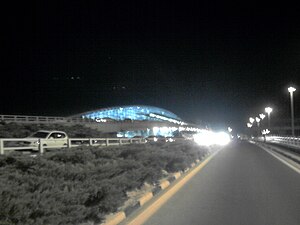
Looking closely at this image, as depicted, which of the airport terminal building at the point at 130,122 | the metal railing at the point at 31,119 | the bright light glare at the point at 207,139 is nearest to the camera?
the bright light glare at the point at 207,139

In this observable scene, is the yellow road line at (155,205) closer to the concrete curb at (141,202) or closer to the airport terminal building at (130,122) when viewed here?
the concrete curb at (141,202)

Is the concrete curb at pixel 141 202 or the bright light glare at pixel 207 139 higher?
the bright light glare at pixel 207 139

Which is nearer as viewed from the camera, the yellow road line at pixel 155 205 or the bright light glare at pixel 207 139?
the yellow road line at pixel 155 205

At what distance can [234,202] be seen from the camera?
481 inches

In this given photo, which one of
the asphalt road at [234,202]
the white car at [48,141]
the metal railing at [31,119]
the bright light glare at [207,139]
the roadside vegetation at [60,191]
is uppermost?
the metal railing at [31,119]

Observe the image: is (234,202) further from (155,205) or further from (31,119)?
(31,119)

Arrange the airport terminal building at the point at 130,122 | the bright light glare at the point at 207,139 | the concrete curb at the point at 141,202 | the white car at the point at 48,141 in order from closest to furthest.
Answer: the concrete curb at the point at 141,202
the white car at the point at 48,141
the bright light glare at the point at 207,139
the airport terminal building at the point at 130,122

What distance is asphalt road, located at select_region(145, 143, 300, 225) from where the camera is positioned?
9828 mm

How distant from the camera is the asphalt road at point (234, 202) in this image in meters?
9.83

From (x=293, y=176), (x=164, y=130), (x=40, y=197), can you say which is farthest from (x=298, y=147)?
(x=164, y=130)

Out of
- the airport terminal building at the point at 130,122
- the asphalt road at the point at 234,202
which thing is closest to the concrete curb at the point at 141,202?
the asphalt road at the point at 234,202

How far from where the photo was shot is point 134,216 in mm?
10273

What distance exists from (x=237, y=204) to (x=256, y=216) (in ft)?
5.55

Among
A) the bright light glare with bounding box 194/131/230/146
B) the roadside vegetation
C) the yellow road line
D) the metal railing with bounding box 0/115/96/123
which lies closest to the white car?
the roadside vegetation
